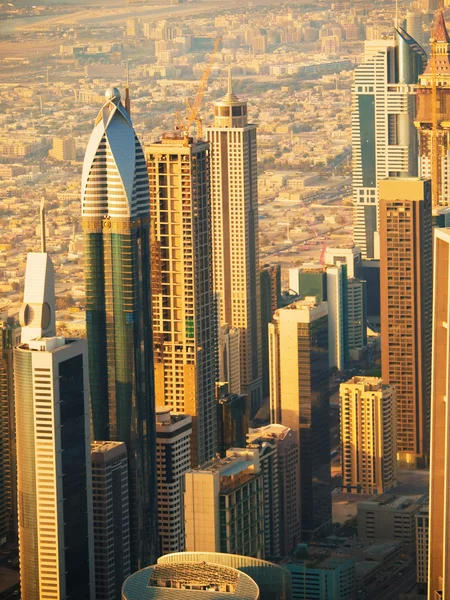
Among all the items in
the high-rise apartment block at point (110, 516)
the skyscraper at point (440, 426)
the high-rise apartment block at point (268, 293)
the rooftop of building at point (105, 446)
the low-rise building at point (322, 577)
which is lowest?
the low-rise building at point (322, 577)

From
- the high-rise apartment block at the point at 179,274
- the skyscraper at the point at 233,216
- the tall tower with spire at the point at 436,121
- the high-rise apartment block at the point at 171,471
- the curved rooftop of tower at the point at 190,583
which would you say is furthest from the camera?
the tall tower with spire at the point at 436,121

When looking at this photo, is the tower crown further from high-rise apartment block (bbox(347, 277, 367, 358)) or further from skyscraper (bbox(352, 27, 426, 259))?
skyscraper (bbox(352, 27, 426, 259))

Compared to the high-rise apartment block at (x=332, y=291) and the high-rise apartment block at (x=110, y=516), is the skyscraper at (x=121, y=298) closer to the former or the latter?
the high-rise apartment block at (x=110, y=516)

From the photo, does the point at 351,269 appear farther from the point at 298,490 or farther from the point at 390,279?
the point at 298,490

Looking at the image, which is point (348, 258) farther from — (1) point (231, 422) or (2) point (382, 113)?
(1) point (231, 422)

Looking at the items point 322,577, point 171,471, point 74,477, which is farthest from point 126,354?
point 322,577

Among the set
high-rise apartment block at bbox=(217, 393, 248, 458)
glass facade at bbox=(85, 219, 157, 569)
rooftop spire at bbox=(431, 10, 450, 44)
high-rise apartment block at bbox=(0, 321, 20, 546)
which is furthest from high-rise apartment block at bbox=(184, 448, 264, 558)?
rooftop spire at bbox=(431, 10, 450, 44)

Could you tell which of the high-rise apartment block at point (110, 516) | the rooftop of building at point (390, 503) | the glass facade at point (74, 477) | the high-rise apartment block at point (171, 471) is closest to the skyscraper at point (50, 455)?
the glass facade at point (74, 477)
